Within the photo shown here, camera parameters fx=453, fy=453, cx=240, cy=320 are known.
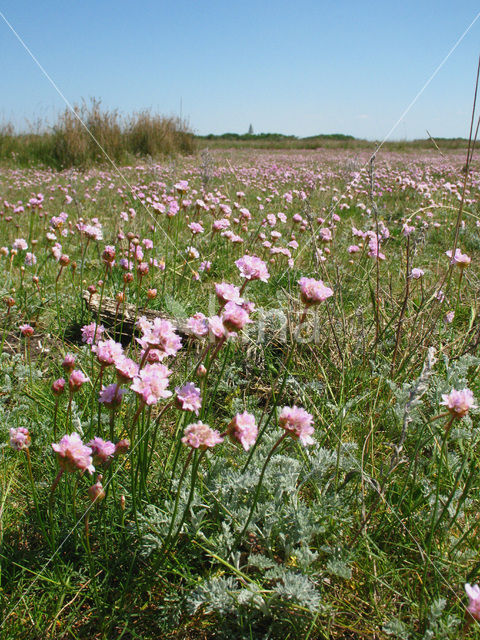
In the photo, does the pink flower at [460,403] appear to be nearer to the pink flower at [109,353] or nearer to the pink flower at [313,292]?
the pink flower at [313,292]

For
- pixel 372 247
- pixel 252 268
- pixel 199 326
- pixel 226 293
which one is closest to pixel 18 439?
pixel 199 326

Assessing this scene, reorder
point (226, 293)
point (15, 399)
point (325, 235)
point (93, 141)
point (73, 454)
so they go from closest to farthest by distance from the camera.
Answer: point (73, 454), point (226, 293), point (15, 399), point (325, 235), point (93, 141)

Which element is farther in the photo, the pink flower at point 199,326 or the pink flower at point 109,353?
the pink flower at point 199,326

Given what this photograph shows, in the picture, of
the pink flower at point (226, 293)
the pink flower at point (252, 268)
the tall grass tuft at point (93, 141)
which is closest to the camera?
the pink flower at point (226, 293)

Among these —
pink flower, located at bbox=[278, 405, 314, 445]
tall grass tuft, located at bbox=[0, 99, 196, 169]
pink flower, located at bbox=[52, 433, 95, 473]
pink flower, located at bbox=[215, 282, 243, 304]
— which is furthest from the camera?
tall grass tuft, located at bbox=[0, 99, 196, 169]

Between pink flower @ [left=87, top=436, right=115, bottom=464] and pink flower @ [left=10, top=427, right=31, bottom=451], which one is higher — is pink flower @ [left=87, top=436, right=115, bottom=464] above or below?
above

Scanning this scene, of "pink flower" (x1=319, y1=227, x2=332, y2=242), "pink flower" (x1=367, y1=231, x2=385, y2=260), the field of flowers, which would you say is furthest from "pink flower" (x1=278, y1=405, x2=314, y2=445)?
"pink flower" (x1=319, y1=227, x2=332, y2=242)

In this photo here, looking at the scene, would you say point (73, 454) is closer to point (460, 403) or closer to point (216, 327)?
point (216, 327)

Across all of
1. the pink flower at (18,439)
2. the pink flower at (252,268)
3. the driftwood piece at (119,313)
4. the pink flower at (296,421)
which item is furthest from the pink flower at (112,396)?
the driftwood piece at (119,313)

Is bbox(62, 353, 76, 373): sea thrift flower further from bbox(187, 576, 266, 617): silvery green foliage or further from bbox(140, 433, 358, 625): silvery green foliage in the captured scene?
bbox(187, 576, 266, 617): silvery green foliage

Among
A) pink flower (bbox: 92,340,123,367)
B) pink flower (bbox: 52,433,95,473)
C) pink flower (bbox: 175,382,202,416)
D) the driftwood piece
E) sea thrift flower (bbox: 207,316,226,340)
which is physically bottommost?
the driftwood piece

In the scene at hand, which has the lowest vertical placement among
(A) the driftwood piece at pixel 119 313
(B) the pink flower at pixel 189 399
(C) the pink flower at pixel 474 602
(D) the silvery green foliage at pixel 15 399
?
(D) the silvery green foliage at pixel 15 399

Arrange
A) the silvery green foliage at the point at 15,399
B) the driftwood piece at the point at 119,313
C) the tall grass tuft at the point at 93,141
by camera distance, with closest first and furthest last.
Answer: the silvery green foliage at the point at 15,399
the driftwood piece at the point at 119,313
the tall grass tuft at the point at 93,141

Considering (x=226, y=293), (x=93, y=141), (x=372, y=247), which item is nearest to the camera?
(x=226, y=293)
